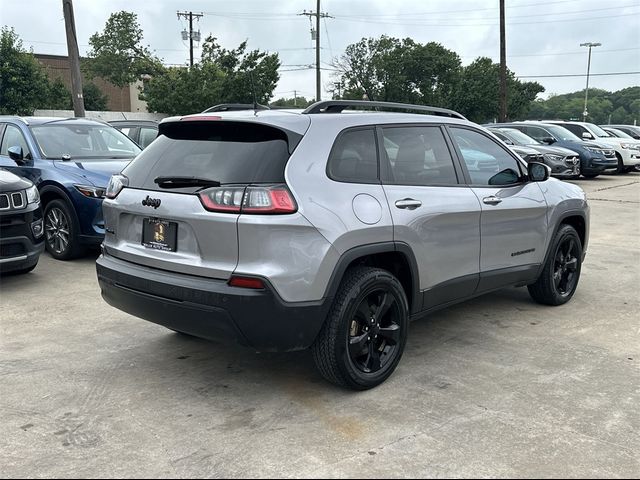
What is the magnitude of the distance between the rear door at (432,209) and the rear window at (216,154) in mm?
812

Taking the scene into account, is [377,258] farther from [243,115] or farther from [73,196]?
[73,196]

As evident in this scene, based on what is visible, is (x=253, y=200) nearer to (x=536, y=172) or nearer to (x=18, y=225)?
(x=536, y=172)

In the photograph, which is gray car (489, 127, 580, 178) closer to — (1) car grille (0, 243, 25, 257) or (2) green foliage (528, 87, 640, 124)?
(1) car grille (0, 243, 25, 257)

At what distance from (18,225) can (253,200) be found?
3.68 meters

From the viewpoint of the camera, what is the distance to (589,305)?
561 centimetres

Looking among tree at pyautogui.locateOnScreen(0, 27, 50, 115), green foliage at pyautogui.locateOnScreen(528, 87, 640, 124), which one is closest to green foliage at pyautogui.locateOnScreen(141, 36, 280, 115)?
tree at pyautogui.locateOnScreen(0, 27, 50, 115)

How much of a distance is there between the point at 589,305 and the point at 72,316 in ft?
15.2

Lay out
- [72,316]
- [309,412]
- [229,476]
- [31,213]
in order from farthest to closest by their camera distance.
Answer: [31,213], [72,316], [309,412], [229,476]

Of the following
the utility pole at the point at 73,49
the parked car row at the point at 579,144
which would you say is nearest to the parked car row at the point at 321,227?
the parked car row at the point at 579,144

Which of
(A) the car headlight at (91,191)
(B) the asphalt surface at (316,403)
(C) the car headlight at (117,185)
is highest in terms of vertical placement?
(C) the car headlight at (117,185)

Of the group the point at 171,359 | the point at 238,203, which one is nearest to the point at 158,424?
the point at 171,359

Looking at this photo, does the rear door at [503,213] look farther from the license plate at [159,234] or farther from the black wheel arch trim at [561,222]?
the license plate at [159,234]

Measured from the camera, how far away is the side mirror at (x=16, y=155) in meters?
7.46

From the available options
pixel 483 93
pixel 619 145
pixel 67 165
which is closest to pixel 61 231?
pixel 67 165
